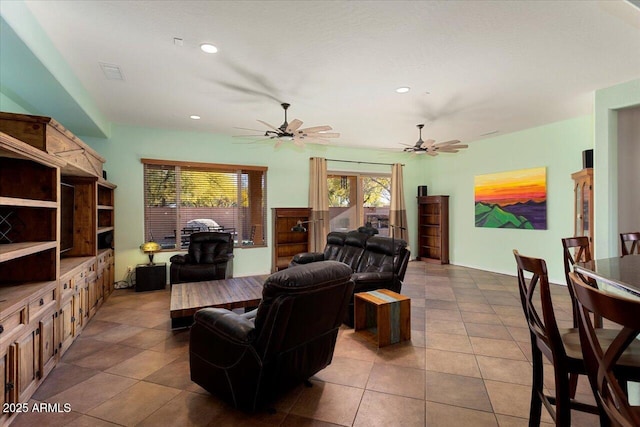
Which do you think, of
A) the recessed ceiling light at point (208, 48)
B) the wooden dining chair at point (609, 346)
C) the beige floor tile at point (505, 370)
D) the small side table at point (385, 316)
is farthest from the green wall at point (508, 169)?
the recessed ceiling light at point (208, 48)

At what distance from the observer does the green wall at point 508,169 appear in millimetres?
5277

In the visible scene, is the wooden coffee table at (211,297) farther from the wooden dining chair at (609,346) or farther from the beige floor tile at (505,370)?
the wooden dining chair at (609,346)

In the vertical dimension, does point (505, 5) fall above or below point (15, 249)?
above

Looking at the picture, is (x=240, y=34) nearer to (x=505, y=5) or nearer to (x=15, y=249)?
(x=505, y=5)

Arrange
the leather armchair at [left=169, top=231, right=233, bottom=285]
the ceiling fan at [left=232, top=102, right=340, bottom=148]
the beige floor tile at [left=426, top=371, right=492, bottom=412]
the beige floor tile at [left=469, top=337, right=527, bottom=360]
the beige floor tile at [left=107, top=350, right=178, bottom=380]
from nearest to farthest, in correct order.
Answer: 1. the beige floor tile at [left=426, top=371, right=492, bottom=412]
2. the beige floor tile at [left=107, top=350, right=178, bottom=380]
3. the beige floor tile at [left=469, top=337, right=527, bottom=360]
4. the ceiling fan at [left=232, top=102, right=340, bottom=148]
5. the leather armchair at [left=169, top=231, right=233, bottom=285]

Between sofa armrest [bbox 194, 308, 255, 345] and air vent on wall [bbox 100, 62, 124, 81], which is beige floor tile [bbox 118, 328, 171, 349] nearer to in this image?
sofa armrest [bbox 194, 308, 255, 345]

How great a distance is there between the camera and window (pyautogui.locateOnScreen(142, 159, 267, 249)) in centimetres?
562

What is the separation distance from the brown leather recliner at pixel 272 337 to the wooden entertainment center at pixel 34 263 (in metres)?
1.14

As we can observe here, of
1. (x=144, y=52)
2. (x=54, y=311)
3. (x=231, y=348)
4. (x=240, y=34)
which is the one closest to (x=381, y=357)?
(x=231, y=348)

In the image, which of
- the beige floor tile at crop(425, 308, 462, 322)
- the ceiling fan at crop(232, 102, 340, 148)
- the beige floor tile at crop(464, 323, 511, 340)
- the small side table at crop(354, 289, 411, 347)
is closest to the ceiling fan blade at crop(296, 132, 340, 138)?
the ceiling fan at crop(232, 102, 340, 148)

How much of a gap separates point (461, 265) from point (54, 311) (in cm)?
741

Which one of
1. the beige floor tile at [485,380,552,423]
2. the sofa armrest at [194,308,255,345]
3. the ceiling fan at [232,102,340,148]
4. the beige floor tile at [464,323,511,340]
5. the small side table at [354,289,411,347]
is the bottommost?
the beige floor tile at [485,380,552,423]

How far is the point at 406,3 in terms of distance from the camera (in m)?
2.25

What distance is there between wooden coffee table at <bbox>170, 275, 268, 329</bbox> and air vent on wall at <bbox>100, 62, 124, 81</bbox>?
2.56 metres
